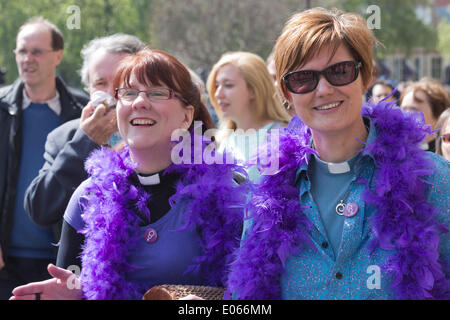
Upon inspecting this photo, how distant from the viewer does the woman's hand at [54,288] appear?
2186 mm

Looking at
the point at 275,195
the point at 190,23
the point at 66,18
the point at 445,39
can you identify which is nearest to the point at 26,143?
the point at 275,195

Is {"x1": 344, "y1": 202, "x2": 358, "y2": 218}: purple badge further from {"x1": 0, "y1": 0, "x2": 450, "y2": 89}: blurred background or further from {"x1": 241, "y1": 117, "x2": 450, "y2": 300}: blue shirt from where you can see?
{"x1": 0, "y1": 0, "x2": 450, "y2": 89}: blurred background

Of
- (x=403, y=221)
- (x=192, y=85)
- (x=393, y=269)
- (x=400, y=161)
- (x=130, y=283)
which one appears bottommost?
(x=130, y=283)

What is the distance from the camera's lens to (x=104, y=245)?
2355 mm

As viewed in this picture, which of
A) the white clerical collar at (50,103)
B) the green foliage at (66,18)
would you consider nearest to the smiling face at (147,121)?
the white clerical collar at (50,103)

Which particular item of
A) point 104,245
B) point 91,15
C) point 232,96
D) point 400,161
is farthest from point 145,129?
point 91,15

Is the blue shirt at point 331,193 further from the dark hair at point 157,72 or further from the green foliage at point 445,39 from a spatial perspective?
the green foliage at point 445,39

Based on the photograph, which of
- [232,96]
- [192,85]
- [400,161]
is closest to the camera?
[400,161]

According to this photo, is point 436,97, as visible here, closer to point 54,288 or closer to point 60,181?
point 60,181

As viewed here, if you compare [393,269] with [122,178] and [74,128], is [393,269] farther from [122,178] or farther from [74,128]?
[74,128]

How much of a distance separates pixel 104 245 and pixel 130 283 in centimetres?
18

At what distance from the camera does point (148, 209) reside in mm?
2451

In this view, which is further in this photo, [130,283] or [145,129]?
[145,129]

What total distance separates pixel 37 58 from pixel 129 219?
8.61 feet
